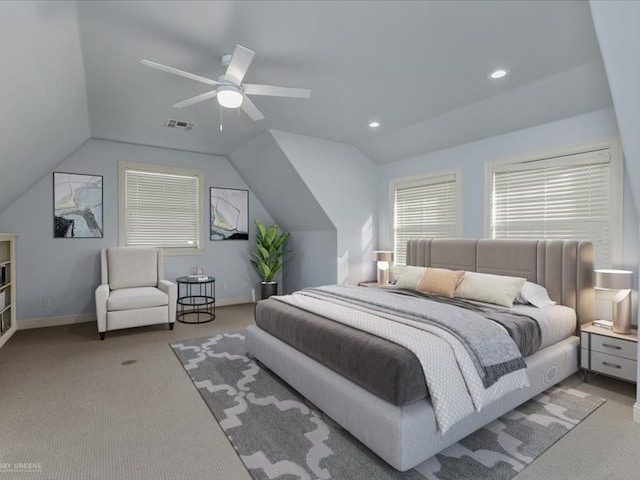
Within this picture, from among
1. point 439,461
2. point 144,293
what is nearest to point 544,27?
point 439,461

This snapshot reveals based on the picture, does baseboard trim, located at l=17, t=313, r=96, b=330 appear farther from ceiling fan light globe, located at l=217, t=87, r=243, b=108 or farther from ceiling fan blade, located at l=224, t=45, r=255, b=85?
ceiling fan blade, located at l=224, t=45, r=255, b=85

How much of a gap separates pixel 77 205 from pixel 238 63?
3.84 metres

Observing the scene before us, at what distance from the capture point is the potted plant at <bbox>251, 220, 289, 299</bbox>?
6.07m

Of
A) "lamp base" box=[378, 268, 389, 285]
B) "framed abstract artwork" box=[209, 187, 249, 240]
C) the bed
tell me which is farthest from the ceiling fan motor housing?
"lamp base" box=[378, 268, 389, 285]

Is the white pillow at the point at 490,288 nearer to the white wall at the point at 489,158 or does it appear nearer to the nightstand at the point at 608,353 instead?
the nightstand at the point at 608,353

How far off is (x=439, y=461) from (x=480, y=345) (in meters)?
0.74

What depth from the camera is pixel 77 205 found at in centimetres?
489

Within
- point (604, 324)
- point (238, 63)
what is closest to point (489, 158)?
point (604, 324)

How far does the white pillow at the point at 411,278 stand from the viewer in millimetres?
4156

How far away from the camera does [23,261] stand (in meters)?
4.55

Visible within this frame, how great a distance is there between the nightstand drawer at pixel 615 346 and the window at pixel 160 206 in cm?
537

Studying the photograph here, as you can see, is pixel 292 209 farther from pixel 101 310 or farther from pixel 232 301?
pixel 101 310

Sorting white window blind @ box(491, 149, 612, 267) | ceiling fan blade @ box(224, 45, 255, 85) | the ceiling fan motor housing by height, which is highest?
the ceiling fan motor housing

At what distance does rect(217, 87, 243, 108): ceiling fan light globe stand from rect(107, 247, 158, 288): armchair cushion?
10.1 feet
